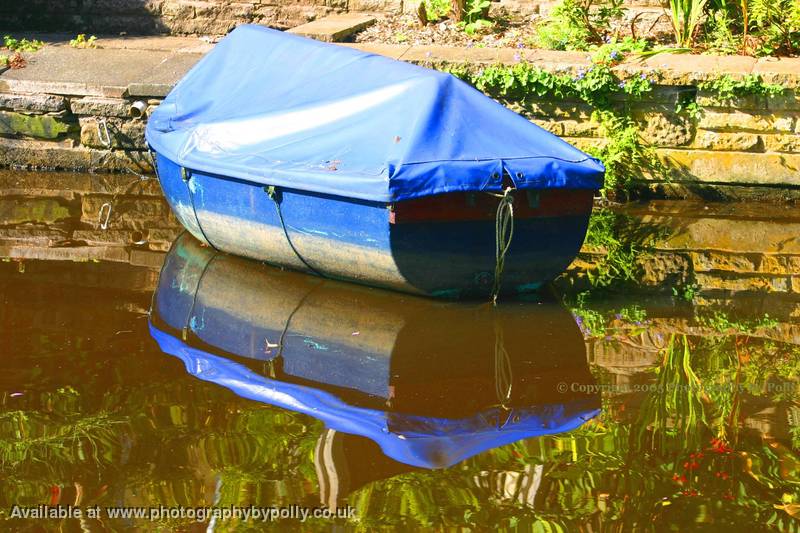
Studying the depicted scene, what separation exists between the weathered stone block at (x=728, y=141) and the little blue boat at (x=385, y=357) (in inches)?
105

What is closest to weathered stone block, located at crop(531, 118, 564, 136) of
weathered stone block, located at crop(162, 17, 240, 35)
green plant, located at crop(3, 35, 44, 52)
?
weathered stone block, located at crop(162, 17, 240, 35)

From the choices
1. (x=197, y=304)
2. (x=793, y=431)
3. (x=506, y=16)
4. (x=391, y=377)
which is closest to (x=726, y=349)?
(x=793, y=431)

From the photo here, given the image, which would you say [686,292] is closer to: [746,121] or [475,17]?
[746,121]

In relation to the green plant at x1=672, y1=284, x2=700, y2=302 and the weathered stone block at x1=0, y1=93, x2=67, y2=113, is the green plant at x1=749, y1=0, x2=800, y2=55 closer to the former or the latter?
the green plant at x1=672, y1=284, x2=700, y2=302

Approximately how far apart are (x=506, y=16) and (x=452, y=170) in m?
4.37

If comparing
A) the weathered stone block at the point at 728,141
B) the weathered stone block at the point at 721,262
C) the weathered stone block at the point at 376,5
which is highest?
the weathered stone block at the point at 376,5

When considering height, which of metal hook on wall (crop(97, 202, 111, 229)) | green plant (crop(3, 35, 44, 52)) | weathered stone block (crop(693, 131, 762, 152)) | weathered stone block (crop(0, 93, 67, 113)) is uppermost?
green plant (crop(3, 35, 44, 52))

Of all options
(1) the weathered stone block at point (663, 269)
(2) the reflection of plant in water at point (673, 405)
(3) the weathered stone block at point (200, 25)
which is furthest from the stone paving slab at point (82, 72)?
(2) the reflection of plant in water at point (673, 405)

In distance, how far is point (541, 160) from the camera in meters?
5.83

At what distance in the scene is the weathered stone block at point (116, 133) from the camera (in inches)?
343

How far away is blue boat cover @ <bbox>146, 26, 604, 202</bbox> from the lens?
18.8 feet

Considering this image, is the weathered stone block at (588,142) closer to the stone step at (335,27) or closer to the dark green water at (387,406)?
the stone step at (335,27)

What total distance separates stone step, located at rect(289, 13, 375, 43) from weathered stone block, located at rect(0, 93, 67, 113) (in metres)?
1.86

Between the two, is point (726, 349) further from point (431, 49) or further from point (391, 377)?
point (431, 49)
